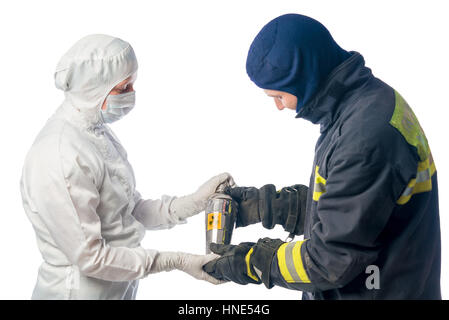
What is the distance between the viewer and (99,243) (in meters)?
2.55

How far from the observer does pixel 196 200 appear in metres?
3.19

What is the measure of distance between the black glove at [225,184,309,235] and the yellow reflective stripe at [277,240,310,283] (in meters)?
0.54

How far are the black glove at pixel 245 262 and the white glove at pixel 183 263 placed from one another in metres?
0.05

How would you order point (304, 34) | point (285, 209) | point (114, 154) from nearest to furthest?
point (304, 34) < point (114, 154) < point (285, 209)

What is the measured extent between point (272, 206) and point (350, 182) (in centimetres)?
96

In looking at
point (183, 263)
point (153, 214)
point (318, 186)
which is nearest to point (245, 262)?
point (183, 263)

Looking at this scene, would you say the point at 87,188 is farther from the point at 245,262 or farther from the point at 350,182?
the point at 350,182

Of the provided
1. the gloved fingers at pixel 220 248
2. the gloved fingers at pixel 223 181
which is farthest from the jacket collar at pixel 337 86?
A: the gloved fingers at pixel 223 181

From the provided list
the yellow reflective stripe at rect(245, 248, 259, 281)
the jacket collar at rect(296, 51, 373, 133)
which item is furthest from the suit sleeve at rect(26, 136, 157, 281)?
the jacket collar at rect(296, 51, 373, 133)

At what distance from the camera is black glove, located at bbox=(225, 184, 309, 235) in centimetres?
302

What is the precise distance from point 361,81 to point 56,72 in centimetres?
132

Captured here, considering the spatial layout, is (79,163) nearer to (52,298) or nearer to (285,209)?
(52,298)

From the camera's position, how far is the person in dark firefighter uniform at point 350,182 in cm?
216
